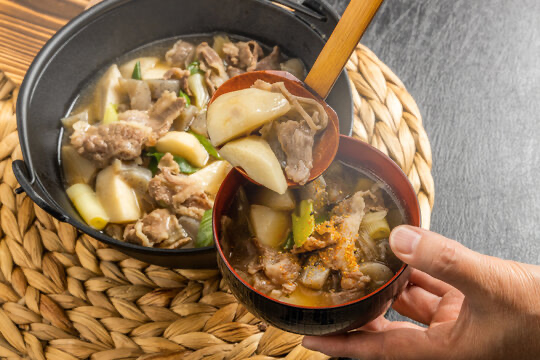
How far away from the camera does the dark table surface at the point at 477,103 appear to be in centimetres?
233

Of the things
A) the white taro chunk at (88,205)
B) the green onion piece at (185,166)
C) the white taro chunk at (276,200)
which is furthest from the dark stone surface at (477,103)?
the white taro chunk at (88,205)

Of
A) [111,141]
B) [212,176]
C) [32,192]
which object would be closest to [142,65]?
[111,141]

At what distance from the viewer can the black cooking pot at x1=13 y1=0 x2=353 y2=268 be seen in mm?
1987

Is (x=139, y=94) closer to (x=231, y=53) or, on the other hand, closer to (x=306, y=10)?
(x=231, y=53)

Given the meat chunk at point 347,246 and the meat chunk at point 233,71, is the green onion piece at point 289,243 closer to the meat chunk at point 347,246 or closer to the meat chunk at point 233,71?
the meat chunk at point 347,246

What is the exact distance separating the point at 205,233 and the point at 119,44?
1.15 m

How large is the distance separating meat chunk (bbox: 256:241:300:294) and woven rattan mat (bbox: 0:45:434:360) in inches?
21.9

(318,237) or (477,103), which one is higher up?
(477,103)

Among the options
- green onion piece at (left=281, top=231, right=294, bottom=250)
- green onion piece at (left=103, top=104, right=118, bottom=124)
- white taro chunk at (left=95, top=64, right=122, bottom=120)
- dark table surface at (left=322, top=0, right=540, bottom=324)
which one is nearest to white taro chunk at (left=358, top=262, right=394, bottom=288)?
green onion piece at (left=281, top=231, right=294, bottom=250)

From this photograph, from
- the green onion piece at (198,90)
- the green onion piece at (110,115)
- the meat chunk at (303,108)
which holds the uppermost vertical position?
the meat chunk at (303,108)

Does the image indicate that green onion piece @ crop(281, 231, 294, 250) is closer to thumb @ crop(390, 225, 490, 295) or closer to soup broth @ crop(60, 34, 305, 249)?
thumb @ crop(390, 225, 490, 295)

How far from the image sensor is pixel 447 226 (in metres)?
2.31

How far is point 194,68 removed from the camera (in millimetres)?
2436

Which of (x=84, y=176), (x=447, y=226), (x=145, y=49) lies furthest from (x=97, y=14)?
(x=447, y=226)
